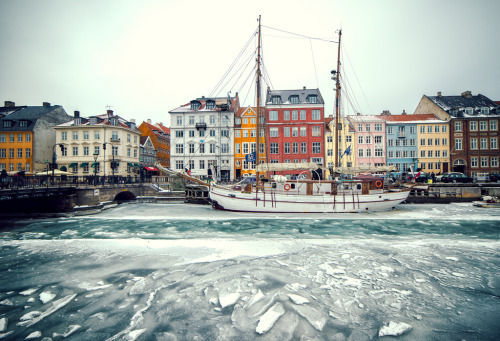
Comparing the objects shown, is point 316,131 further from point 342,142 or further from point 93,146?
point 93,146

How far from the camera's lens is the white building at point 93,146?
44.9m

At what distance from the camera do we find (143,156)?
177 feet

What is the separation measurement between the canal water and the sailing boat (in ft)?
28.6

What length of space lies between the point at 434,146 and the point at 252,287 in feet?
181

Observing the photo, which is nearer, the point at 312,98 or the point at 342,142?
the point at 312,98

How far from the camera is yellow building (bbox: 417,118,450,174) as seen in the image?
47.5m

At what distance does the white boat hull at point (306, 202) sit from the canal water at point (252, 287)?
28.5ft

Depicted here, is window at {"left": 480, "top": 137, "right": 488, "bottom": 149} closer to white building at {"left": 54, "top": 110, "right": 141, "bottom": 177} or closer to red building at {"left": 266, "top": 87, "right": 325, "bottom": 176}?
red building at {"left": 266, "top": 87, "right": 325, "bottom": 176}

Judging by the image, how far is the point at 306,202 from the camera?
22.8 meters

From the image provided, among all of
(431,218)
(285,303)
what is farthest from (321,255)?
(431,218)

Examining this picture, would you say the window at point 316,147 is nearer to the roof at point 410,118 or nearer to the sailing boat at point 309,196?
the roof at point 410,118

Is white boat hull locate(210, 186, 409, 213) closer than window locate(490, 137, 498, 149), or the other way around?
white boat hull locate(210, 186, 409, 213)

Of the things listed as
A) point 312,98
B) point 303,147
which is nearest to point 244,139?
point 303,147

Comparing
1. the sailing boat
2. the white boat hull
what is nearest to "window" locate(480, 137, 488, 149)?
the sailing boat
